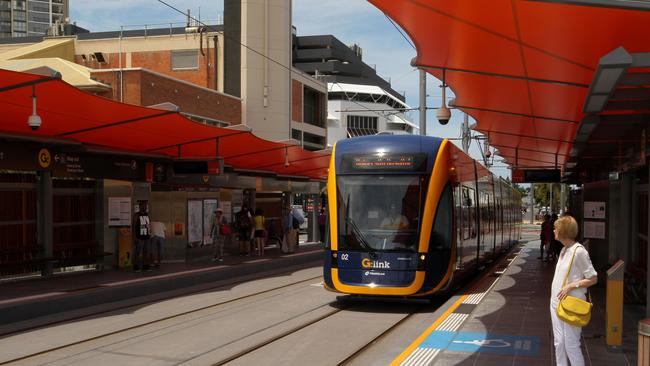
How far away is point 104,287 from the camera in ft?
46.5

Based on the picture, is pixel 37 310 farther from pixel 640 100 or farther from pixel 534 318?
pixel 640 100

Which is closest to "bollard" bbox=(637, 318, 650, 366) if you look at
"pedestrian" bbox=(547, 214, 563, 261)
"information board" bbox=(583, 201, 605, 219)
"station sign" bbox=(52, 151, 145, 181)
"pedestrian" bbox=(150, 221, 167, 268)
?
"information board" bbox=(583, 201, 605, 219)

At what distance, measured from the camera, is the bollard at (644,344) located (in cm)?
621

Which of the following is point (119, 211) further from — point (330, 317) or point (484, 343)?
point (484, 343)

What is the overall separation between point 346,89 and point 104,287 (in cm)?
9734

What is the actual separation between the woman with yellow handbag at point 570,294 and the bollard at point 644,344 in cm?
55

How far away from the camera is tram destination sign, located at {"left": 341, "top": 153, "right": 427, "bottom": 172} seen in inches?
495

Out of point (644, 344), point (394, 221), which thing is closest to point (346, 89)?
point (394, 221)

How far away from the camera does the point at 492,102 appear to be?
1112 cm

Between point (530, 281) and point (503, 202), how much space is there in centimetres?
1007

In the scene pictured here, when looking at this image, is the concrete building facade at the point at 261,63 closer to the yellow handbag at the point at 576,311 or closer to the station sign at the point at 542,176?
the station sign at the point at 542,176

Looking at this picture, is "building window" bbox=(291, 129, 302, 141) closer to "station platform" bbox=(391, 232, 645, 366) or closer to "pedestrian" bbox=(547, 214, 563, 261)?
"pedestrian" bbox=(547, 214, 563, 261)

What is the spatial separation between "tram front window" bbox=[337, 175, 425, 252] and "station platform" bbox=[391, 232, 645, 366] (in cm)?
149

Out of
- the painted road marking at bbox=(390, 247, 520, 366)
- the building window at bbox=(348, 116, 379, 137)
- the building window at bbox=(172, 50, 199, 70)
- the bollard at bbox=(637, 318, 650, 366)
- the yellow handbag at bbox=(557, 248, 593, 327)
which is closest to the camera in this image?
the yellow handbag at bbox=(557, 248, 593, 327)
